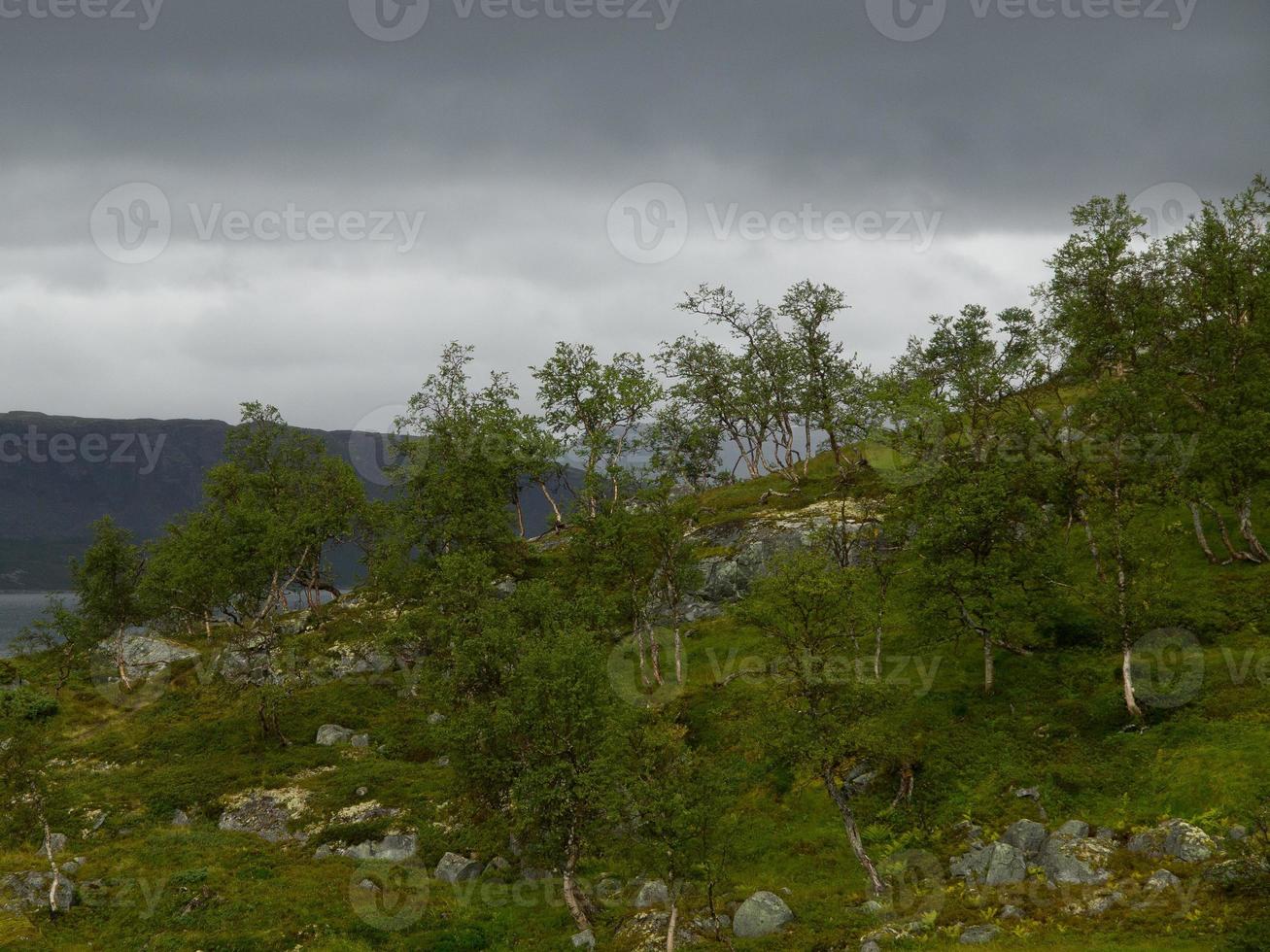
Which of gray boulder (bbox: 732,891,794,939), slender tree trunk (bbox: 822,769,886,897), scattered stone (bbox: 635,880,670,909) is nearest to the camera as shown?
gray boulder (bbox: 732,891,794,939)

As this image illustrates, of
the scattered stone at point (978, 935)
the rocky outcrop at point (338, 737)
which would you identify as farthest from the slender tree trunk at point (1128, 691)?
the rocky outcrop at point (338, 737)

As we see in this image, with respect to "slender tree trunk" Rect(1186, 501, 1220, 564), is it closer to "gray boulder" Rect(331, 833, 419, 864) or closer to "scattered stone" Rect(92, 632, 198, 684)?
"gray boulder" Rect(331, 833, 419, 864)

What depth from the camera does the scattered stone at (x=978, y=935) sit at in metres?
25.5

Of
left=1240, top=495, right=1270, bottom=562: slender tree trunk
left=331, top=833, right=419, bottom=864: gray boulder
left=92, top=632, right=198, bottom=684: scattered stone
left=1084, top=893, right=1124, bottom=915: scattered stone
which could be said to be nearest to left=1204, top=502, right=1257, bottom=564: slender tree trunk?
left=1240, top=495, right=1270, bottom=562: slender tree trunk

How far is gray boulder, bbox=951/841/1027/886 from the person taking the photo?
1132 inches

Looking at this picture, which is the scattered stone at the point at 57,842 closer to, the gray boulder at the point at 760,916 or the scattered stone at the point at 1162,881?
the gray boulder at the point at 760,916

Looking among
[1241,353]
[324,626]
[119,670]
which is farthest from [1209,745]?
[119,670]

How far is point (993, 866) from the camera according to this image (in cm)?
2922

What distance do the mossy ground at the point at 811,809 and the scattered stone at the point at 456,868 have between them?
3.08 ft

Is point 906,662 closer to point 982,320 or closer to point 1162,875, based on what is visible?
point 1162,875

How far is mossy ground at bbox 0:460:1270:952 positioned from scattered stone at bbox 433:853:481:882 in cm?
94

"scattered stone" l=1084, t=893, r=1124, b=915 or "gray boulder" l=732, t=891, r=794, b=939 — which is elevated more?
"scattered stone" l=1084, t=893, r=1124, b=915

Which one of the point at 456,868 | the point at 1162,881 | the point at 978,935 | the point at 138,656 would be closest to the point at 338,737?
the point at 456,868

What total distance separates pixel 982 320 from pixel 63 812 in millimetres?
93297
